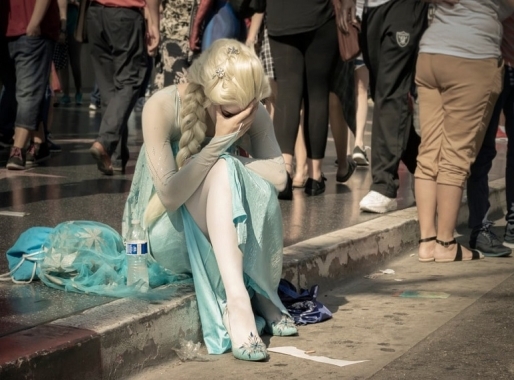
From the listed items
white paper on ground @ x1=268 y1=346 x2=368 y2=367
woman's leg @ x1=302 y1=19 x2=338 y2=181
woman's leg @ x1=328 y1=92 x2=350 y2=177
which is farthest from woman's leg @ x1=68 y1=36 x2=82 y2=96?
white paper on ground @ x1=268 y1=346 x2=368 y2=367

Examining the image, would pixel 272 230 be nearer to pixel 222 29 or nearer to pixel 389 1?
pixel 389 1

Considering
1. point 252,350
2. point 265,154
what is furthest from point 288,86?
point 252,350

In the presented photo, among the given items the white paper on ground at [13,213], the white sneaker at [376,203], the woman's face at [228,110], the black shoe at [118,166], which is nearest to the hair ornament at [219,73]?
the woman's face at [228,110]

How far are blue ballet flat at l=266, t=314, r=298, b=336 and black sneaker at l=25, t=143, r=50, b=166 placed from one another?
414cm

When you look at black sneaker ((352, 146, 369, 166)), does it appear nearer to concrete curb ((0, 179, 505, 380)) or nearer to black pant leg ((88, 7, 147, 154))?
black pant leg ((88, 7, 147, 154))

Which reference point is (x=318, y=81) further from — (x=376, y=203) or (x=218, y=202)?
(x=218, y=202)

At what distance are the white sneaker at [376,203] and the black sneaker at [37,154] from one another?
9.24 ft

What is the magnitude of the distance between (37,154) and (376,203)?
304 cm

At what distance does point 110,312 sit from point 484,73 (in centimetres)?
274

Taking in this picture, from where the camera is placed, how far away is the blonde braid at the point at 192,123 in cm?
436

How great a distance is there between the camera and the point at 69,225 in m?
4.56

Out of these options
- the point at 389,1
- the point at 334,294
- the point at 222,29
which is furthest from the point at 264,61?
the point at 334,294

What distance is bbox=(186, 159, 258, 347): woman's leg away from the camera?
412cm

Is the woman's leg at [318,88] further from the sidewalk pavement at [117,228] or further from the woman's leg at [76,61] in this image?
the woman's leg at [76,61]
